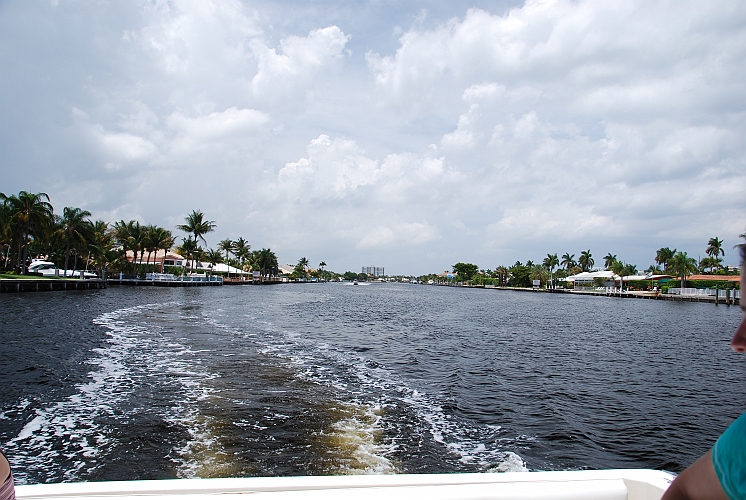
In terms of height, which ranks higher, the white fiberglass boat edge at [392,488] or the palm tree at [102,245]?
the palm tree at [102,245]

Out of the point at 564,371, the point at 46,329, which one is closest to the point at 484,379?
the point at 564,371

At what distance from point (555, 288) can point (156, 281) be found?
100896 millimetres

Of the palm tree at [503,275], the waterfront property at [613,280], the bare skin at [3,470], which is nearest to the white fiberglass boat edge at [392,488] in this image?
the bare skin at [3,470]

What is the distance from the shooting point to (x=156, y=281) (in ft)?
270

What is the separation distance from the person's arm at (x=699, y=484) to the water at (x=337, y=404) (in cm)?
Result: 624

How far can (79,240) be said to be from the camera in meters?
65.8

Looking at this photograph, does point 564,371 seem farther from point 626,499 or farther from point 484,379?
point 626,499

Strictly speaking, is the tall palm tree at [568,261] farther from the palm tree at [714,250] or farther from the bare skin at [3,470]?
the bare skin at [3,470]

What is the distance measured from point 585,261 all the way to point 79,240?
15557cm

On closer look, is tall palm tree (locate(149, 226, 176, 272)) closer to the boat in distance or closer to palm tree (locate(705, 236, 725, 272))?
the boat in distance

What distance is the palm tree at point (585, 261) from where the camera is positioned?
168375mm

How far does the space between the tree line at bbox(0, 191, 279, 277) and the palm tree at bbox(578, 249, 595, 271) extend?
382ft

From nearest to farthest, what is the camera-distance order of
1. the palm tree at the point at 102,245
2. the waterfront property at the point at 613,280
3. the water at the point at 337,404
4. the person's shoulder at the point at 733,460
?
the person's shoulder at the point at 733,460, the water at the point at 337,404, the palm tree at the point at 102,245, the waterfront property at the point at 613,280

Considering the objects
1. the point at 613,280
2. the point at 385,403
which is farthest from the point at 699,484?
the point at 613,280
